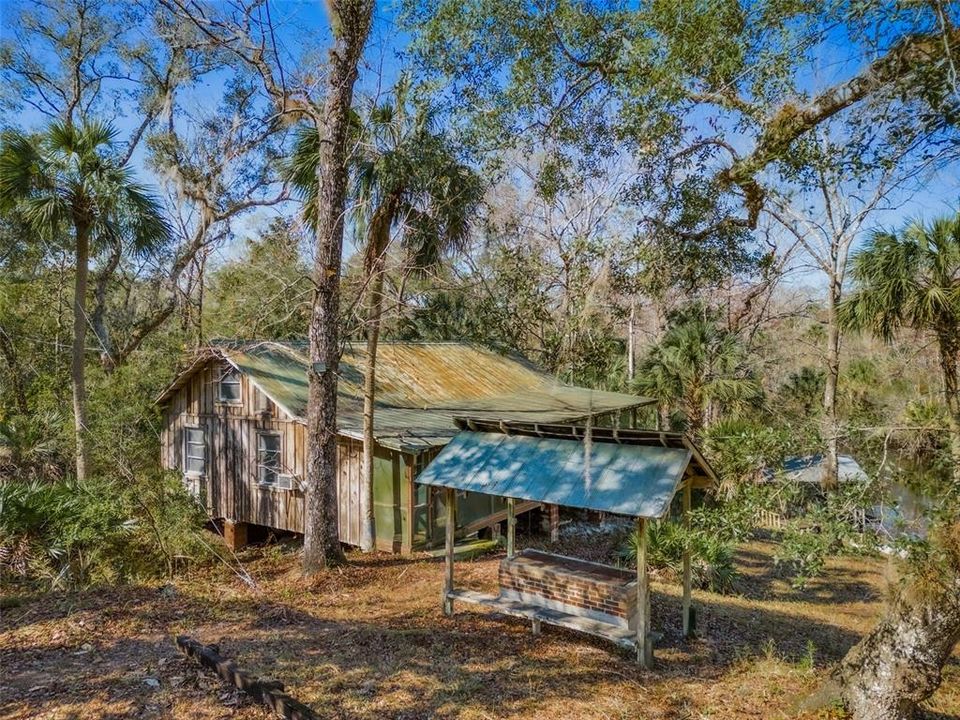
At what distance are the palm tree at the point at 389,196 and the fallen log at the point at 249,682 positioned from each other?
660 cm

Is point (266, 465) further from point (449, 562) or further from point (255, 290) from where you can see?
point (449, 562)

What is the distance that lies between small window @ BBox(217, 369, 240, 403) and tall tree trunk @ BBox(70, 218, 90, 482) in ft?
9.94

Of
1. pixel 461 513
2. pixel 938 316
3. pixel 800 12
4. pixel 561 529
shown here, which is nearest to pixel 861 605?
pixel 938 316

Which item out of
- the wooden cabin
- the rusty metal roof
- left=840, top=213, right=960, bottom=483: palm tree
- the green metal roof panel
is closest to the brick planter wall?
the green metal roof panel

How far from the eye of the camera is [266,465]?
15.2 m

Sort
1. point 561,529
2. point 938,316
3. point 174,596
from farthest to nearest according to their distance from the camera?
point 561,529
point 938,316
point 174,596

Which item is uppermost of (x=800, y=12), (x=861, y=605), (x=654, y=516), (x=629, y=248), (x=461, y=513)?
(x=800, y=12)

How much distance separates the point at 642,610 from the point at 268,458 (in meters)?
10.7

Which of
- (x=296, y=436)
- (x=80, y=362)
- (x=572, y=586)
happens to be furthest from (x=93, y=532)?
(x=572, y=586)

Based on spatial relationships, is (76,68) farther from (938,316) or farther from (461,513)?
(938,316)

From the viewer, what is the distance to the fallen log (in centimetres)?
515

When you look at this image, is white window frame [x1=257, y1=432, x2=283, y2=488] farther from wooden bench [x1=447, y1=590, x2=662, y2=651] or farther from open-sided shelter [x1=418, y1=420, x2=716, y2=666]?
wooden bench [x1=447, y1=590, x2=662, y2=651]

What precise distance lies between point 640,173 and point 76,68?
706 inches

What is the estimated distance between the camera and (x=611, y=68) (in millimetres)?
6941
